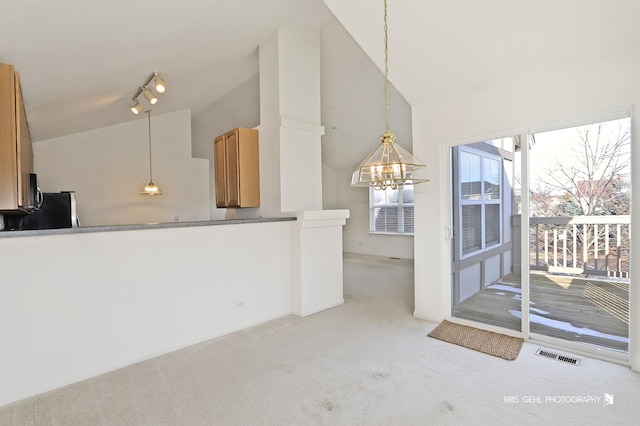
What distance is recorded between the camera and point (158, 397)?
7.32 feet

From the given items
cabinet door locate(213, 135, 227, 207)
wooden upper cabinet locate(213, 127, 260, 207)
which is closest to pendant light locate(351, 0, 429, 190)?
wooden upper cabinet locate(213, 127, 260, 207)

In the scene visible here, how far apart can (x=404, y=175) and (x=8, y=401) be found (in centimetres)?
308

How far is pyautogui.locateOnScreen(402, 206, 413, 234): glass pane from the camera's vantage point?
7605 millimetres

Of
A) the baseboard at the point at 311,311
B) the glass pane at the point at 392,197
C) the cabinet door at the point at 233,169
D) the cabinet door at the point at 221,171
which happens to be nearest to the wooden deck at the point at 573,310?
the baseboard at the point at 311,311

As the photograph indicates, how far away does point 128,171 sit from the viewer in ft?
20.4

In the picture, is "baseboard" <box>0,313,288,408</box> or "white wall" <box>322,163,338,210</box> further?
"white wall" <box>322,163,338,210</box>

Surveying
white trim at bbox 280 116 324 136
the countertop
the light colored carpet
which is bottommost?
A: the light colored carpet

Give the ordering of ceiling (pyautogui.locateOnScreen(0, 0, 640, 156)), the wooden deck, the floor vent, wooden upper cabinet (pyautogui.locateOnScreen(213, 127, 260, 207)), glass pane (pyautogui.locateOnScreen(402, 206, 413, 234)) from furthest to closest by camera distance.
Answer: glass pane (pyautogui.locateOnScreen(402, 206, 413, 234)), wooden upper cabinet (pyautogui.locateOnScreen(213, 127, 260, 207)), the wooden deck, the floor vent, ceiling (pyautogui.locateOnScreen(0, 0, 640, 156))

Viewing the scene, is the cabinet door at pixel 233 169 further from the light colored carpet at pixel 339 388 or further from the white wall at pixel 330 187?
the white wall at pixel 330 187

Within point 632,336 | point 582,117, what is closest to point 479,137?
point 582,117

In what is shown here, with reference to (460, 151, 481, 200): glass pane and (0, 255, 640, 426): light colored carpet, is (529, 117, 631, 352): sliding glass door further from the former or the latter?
(460, 151, 481, 200): glass pane

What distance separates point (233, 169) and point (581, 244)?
12.8 ft

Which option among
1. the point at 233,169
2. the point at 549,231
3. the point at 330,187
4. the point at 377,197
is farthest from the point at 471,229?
the point at 330,187

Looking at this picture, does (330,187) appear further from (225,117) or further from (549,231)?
(549,231)
